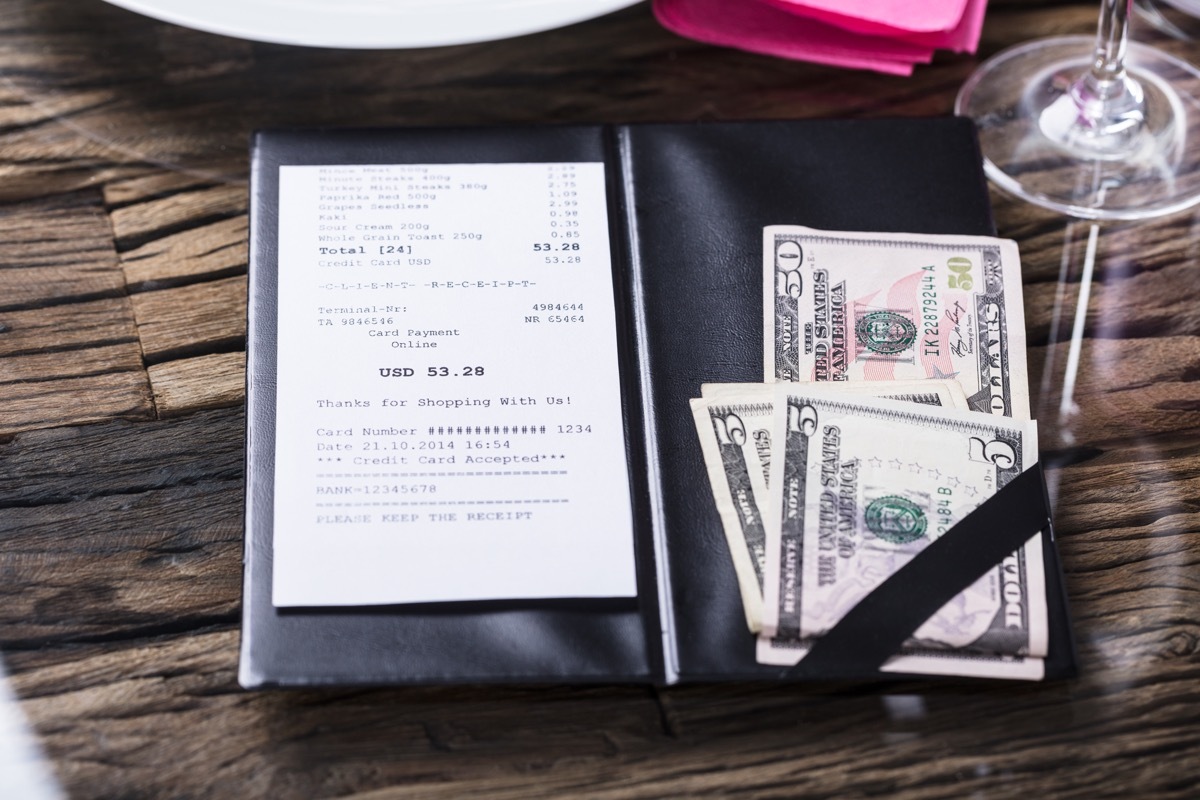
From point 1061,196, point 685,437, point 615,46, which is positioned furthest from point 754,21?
point 685,437

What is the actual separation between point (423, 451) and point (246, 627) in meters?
0.13

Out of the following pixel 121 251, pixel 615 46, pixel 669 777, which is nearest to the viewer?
pixel 669 777

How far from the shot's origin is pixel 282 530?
1.98 ft

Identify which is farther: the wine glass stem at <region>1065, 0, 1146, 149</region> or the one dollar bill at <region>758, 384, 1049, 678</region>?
the wine glass stem at <region>1065, 0, 1146, 149</region>

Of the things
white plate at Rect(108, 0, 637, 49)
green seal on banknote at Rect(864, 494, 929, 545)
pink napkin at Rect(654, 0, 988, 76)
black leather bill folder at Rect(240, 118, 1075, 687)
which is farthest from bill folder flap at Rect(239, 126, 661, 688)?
pink napkin at Rect(654, 0, 988, 76)

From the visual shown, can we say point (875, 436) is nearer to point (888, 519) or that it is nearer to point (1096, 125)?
point (888, 519)

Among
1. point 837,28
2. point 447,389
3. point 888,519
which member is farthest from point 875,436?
point 837,28

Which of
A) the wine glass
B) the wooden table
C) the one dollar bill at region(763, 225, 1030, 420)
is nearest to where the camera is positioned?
the wooden table

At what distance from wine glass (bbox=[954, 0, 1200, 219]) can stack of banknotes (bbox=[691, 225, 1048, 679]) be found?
0.10 metres

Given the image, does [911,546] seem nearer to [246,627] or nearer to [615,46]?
[246,627]

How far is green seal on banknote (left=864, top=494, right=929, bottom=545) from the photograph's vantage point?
1.99 ft

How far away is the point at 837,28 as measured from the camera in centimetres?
83

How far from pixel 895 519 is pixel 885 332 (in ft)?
0.40

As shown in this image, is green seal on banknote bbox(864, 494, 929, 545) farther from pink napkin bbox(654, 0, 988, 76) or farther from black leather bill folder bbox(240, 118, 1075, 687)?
pink napkin bbox(654, 0, 988, 76)
